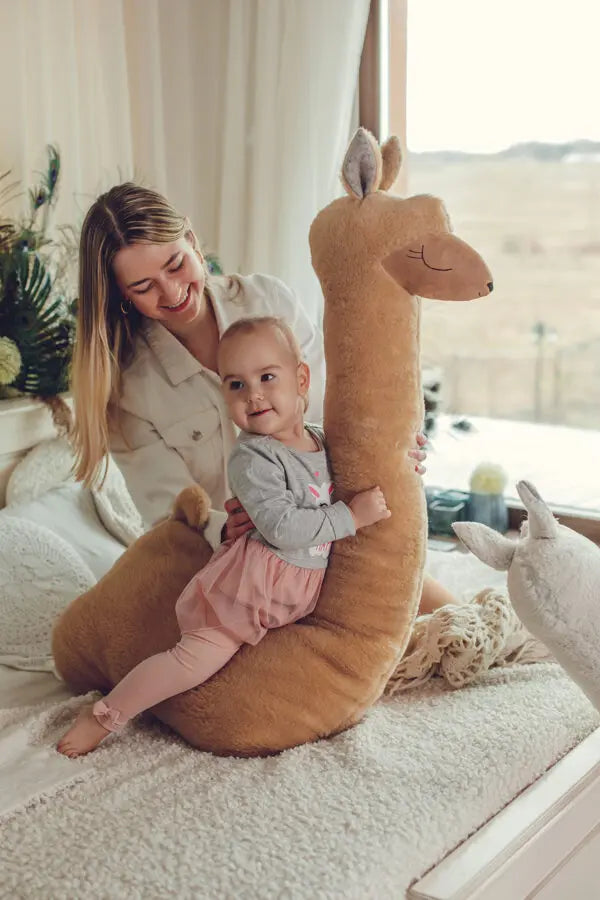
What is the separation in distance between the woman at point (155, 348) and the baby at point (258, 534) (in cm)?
21

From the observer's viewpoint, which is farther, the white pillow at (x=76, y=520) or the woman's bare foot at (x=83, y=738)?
the white pillow at (x=76, y=520)

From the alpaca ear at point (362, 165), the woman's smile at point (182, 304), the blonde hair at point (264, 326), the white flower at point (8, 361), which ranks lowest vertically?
the white flower at point (8, 361)

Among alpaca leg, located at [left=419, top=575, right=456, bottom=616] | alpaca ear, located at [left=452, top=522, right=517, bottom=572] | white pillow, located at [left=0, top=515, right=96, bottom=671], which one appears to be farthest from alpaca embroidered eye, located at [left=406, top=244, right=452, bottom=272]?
white pillow, located at [left=0, top=515, right=96, bottom=671]

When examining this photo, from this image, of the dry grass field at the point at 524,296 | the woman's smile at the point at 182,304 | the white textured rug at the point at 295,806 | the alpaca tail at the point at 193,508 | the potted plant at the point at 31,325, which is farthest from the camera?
the dry grass field at the point at 524,296

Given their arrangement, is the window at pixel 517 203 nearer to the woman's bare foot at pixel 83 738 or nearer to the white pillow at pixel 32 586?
the white pillow at pixel 32 586

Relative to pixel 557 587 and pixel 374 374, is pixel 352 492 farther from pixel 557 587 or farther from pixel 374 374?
pixel 557 587

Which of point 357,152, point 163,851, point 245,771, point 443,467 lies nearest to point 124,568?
point 245,771

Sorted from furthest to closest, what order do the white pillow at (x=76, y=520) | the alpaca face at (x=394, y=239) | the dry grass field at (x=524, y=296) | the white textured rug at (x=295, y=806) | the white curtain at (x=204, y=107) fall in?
the dry grass field at (x=524, y=296) < the white curtain at (x=204, y=107) < the white pillow at (x=76, y=520) < the alpaca face at (x=394, y=239) < the white textured rug at (x=295, y=806)

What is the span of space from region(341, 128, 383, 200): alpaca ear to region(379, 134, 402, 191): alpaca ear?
38mm

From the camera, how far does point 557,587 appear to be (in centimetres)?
137

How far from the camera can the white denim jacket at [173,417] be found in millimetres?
1847

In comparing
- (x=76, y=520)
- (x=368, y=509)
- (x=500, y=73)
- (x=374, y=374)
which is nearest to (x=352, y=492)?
(x=368, y=509)

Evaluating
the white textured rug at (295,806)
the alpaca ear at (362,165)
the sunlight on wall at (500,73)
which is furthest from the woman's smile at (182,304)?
the sunlight on wall at (500,73)

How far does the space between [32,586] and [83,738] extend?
54 cm
